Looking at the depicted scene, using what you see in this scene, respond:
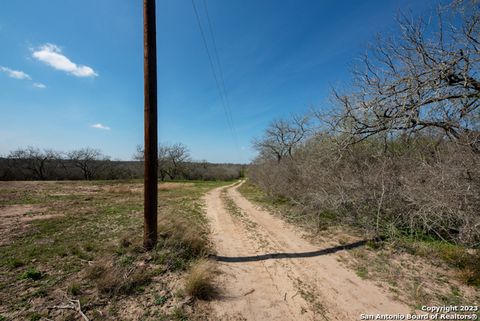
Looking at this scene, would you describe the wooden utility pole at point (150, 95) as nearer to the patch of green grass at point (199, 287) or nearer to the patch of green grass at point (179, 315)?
the patch of green grass at point (199, 287)

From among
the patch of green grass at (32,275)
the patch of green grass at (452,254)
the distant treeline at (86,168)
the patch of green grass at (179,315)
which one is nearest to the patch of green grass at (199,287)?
the patch of green grass at (179,315)

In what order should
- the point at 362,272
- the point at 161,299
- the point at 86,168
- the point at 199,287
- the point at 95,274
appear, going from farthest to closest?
1. the point at 86,168
2. the point at 362,272
3. the point at 95,274
4. the point at 199,287
5. the point at 161,299

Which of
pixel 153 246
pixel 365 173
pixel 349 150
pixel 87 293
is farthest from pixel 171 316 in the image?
pixel 349 150

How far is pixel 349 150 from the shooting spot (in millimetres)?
7273

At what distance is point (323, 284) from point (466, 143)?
14.7 ft

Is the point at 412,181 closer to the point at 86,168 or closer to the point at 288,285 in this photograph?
the point at 288,285

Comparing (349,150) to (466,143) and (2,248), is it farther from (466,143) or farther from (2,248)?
(2,248)

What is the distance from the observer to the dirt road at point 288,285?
2.87m

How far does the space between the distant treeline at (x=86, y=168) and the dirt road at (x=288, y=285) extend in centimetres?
4492

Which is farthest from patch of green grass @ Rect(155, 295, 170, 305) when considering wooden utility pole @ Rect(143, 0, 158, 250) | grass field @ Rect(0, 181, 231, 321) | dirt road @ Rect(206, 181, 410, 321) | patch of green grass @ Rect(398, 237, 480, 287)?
patch of green grass @ Rect(398, 237, 480, 287)

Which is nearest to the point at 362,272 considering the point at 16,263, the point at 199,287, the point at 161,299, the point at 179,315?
the point at 199,287

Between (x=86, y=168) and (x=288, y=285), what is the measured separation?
55103 millimetres

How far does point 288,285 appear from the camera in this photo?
11.6 ft

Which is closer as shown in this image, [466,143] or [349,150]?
[466,143]
